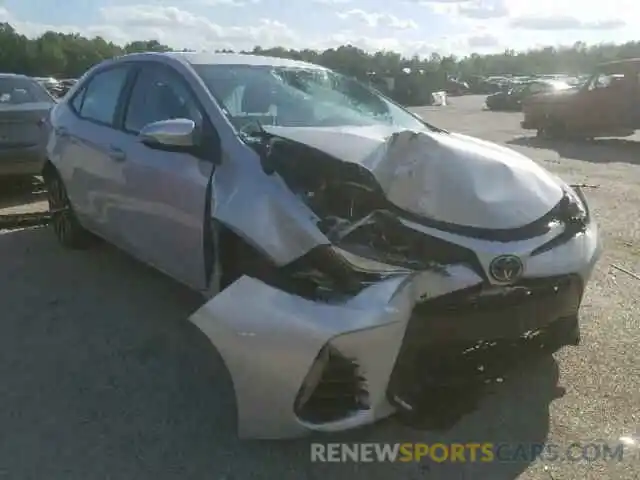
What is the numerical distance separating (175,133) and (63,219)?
104 inches

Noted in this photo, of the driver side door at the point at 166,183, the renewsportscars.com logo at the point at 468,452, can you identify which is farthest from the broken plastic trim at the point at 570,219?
the driver side door at the point at 166,183

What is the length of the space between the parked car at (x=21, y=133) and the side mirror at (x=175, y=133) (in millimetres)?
4389

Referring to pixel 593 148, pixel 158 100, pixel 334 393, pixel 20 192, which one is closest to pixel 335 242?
pixel 334 393

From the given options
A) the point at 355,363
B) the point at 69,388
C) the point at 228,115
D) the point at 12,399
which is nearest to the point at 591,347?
the point at 355,363

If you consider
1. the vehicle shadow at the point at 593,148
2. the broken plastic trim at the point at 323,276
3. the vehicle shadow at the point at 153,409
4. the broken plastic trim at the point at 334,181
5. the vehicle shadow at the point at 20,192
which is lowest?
the vehicle shadow at the point at 593,148

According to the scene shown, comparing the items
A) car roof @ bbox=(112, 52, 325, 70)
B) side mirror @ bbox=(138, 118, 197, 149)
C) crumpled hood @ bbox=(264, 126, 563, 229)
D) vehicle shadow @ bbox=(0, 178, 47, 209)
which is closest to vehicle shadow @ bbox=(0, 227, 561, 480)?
crumpled hood @ bbox=(264, 126, 563, 229)

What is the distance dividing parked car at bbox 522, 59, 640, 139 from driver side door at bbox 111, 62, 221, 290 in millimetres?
12791

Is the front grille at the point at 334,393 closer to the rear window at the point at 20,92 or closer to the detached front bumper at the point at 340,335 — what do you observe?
the detached front bumper at the point at 340,335

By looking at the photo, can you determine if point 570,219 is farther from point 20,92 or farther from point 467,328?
point 20,92

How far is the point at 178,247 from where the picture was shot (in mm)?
3660

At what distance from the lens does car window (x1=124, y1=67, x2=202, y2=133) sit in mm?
3850

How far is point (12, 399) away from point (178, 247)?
3.54ft

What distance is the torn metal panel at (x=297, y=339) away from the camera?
8.20 ft

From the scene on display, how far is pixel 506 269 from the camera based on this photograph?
269 cm
